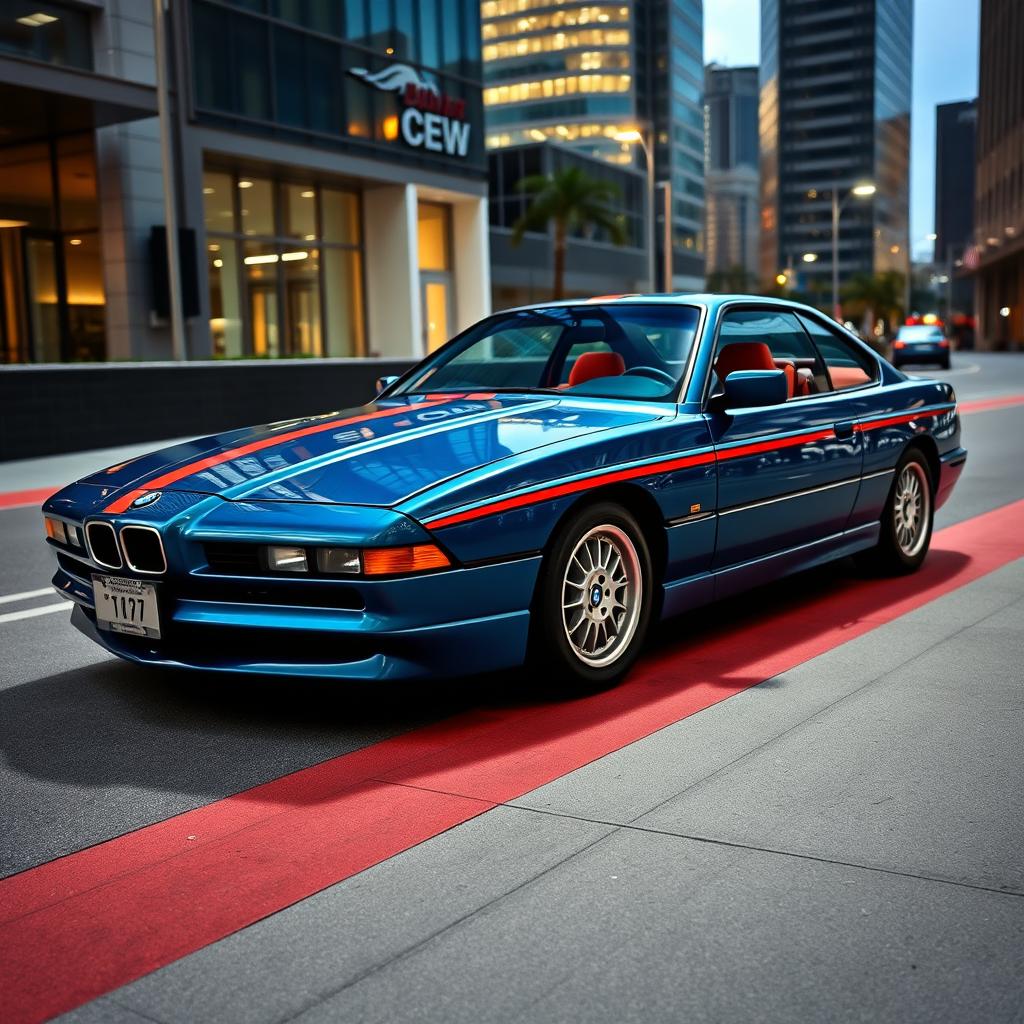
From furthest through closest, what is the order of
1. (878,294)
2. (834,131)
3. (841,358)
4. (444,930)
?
(834,131)
(878,294)
(841,358)
(444,930)

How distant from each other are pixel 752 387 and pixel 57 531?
2714 mm

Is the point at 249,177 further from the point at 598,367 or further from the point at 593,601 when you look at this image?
the point at 593,601

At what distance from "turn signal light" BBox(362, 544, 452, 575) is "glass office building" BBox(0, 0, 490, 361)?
17583mm

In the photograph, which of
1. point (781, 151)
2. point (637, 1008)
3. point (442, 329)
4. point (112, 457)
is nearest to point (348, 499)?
point (637, 1008)

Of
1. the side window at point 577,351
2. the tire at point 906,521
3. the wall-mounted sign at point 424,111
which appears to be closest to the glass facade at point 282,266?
the wall-mounted sign at point 424,111

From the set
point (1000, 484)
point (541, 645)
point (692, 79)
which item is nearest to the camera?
point (541, 645)

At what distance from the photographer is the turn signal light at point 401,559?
12.8 ft

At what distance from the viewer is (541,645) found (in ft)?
14.4

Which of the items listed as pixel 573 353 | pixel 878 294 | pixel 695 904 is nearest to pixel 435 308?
pixel 573 353

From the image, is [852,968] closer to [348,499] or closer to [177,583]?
[348,499]

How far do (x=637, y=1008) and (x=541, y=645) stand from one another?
2.04 metres

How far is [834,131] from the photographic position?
177 meters

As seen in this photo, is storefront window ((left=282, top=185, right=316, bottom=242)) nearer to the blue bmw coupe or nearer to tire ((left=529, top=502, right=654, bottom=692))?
the blue bmw coupe

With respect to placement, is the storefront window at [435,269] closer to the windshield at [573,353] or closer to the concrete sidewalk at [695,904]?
the windshield at [573,353]
